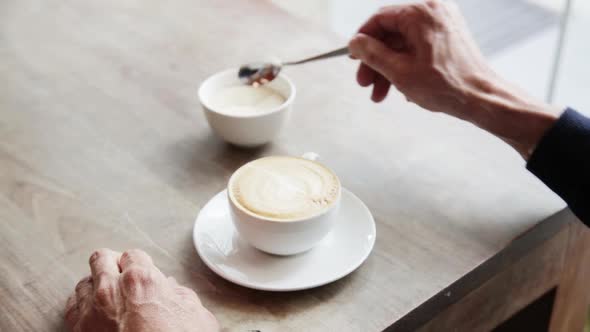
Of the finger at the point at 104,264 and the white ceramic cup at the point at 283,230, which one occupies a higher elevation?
the white ceramic cup at the point at 283,230

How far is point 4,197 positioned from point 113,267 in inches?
11.0

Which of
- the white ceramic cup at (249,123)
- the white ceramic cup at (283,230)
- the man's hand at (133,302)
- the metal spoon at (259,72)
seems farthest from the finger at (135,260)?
the metal spoon at (259,72)

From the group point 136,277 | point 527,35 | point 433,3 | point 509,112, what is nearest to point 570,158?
point 509,112

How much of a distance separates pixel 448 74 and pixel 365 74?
0.57 ft

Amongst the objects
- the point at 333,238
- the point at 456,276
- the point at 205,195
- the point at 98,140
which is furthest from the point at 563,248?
the point at 98,140

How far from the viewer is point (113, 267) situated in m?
0.85

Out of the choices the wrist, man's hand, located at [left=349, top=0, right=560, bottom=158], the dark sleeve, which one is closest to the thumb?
man's hand, located at [left=349, top=0, right=560, bottom=158]

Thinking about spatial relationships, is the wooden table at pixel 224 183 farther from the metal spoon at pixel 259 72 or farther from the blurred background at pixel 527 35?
the blurred background at pixel 527 35

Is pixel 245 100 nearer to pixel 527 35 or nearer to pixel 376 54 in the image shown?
pixel 376 54

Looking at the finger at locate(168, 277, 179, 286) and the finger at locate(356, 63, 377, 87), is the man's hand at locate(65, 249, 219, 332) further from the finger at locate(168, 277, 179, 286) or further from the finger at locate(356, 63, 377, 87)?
the finger at locate(356, 63, 377, 87)

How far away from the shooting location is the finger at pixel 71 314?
0.83 meters

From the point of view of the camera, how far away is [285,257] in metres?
0.91

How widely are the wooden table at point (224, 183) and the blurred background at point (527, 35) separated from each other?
1256 millimetres

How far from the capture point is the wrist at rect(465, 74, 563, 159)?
3.03 feet
